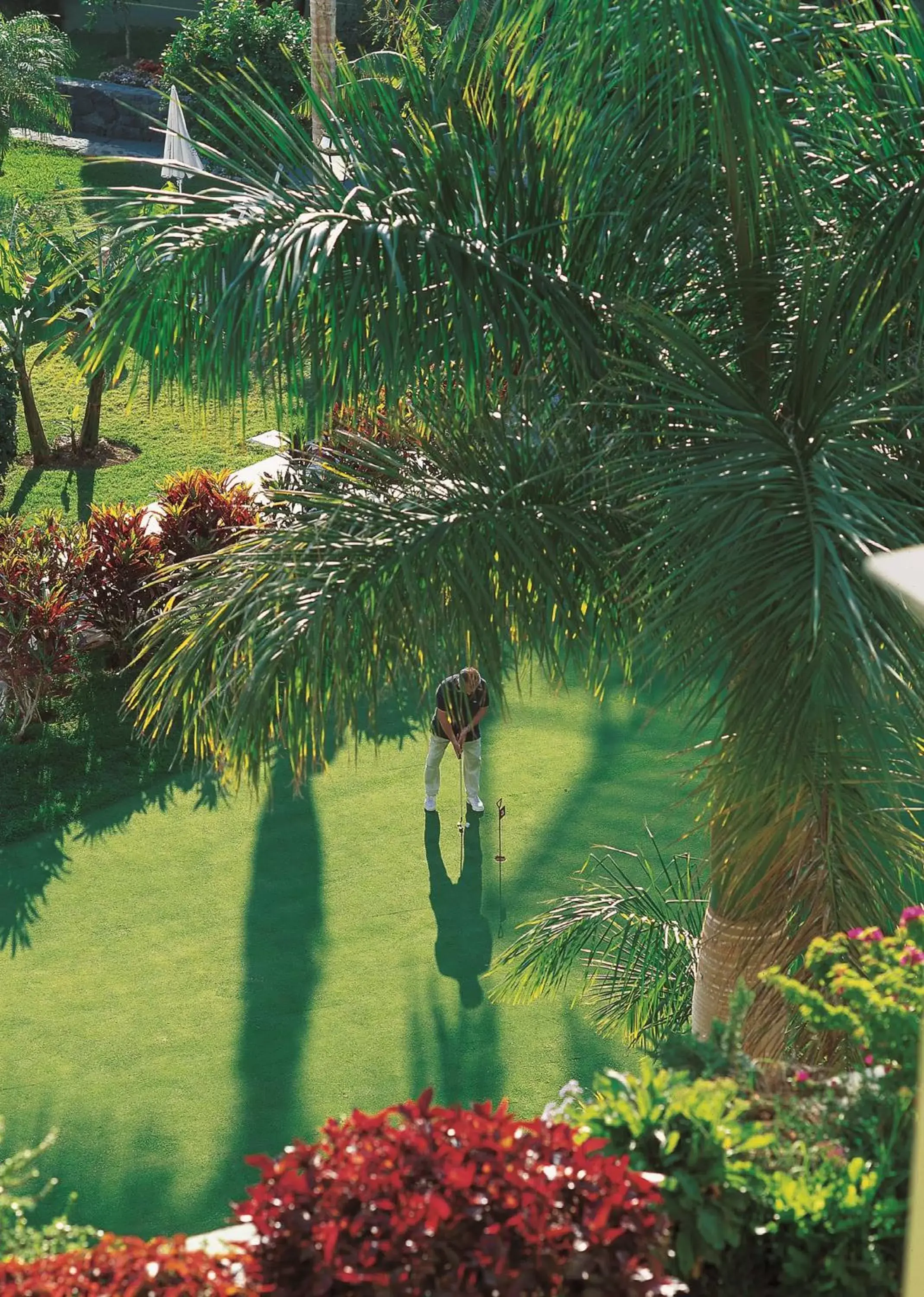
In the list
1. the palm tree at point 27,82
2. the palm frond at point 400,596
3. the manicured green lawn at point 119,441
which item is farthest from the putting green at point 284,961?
the palm tree at point 27,82

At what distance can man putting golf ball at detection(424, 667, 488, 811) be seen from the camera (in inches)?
323

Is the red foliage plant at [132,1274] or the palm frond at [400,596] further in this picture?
the palm frond at [400,596]

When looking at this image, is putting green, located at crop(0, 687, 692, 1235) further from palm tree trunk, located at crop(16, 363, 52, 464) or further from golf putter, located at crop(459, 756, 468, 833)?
palm tree trunk, located at crop(16, 363, 52, 464)

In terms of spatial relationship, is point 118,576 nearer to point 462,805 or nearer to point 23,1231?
point 462,805

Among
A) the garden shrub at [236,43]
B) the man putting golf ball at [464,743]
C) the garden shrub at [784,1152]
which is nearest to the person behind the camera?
the garden shrub at [784,1152]

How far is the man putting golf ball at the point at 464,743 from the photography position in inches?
323

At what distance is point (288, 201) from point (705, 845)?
5385 mm

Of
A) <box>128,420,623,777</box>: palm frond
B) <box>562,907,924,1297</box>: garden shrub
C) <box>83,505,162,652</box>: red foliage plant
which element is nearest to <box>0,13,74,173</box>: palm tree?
<box>83,505,162,652</box>: red foliage plant

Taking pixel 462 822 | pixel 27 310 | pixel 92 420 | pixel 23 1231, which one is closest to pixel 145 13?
pixel 92 420

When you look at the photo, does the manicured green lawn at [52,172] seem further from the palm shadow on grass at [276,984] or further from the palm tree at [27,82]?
the palm shadow on grass at [276,984]

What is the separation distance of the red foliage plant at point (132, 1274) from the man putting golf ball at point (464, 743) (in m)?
4.88

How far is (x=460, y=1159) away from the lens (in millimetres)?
3025

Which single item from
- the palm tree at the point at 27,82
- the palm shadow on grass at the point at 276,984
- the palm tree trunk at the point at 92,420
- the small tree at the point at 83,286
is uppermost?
the palm tree at the point at 27,82

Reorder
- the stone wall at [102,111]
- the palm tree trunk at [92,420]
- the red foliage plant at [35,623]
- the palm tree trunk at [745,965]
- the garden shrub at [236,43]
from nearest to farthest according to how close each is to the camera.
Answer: the palm tree trunk at [745,965], the red foliage plant at [35,623], the palm tree trunk at [92,420], the garden shrub at [236,43], the stone wall at [102,111]
